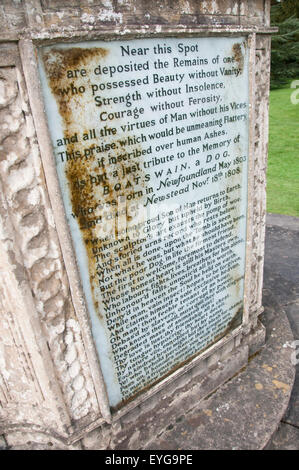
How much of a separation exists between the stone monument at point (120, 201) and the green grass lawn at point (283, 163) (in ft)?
11.6

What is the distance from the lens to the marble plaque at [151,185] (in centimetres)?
133

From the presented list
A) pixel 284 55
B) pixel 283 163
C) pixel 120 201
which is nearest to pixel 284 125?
pixel 283 163

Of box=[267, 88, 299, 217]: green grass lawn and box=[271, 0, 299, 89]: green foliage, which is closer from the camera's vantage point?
box=[267, 88, 299, 217]: green grass lawn

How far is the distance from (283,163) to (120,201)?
6456 mm

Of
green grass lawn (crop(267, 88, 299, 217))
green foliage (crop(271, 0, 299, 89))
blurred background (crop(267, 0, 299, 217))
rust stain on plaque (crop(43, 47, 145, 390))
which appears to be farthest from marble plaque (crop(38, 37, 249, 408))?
green foliage (crop(271, 0, 299, 89))

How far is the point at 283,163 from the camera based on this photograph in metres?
7.09

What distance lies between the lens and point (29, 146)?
1.26 m

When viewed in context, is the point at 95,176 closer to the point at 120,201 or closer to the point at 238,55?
the point at 120,201

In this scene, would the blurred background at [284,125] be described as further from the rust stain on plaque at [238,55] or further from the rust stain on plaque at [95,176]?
the rust stain on plaque at [95,176]

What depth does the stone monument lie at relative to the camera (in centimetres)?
125

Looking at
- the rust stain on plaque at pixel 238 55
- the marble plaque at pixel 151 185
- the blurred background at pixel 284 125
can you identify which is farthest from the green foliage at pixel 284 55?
the marble plaque at pixel 151 185

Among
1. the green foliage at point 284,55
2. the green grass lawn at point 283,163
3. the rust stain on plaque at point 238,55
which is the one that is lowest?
the green grass lawn at point 283,163

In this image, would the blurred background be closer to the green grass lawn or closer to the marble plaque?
the green grass lawn

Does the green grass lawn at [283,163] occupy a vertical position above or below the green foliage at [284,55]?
below
